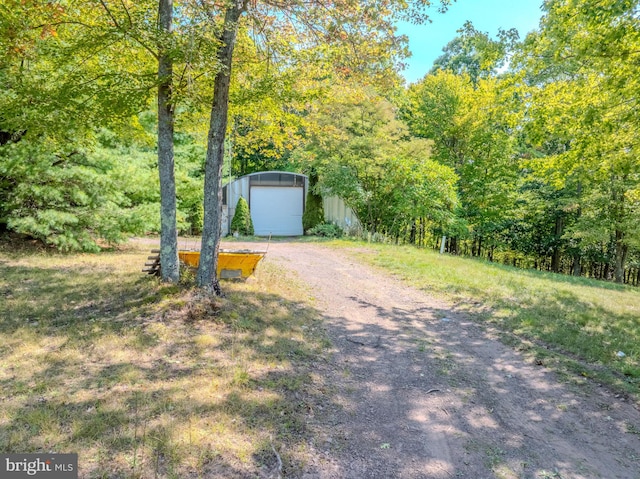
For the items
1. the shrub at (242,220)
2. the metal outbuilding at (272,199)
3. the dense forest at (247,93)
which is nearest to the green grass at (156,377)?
the dense forest at (247,93)

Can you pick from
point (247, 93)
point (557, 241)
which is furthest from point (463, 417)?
point (557, 241)

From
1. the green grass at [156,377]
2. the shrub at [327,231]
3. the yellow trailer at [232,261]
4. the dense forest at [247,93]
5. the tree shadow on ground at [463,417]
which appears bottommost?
the tree shadow on ground at [463,417]

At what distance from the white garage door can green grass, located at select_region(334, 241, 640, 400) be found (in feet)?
31.7

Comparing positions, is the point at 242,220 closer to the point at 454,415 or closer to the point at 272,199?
the point at 272,199

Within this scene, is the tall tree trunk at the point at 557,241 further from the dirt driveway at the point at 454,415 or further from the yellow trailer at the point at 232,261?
the yellow trailer at the point at 232,261

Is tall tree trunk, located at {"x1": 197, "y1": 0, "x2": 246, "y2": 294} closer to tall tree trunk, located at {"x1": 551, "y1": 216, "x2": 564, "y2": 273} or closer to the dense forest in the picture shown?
the dense forest

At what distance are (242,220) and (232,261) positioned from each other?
1139cm

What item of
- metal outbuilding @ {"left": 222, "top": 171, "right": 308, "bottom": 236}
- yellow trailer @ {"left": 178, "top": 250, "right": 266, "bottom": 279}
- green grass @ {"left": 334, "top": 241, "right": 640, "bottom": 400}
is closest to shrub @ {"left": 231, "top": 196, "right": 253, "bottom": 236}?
metal outbuilding @ {"left": 222, "top": 171, "right": 308, "bottom": 236}

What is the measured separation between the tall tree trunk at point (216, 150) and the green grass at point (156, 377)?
58 centimetres

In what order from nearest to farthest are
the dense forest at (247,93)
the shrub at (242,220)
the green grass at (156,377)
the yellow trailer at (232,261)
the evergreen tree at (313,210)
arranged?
1. the green grass at (156,377)
2. the dense forest at (247,93)
3. the yellow trailer at (232,261)
4. the shrub at (242,220)
5. the evergreen tree at (313,210)

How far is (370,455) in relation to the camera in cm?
262

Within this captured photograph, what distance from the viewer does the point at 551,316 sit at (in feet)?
19.6

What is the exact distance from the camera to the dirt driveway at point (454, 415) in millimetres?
2576

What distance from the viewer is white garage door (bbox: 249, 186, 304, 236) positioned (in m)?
19.0
